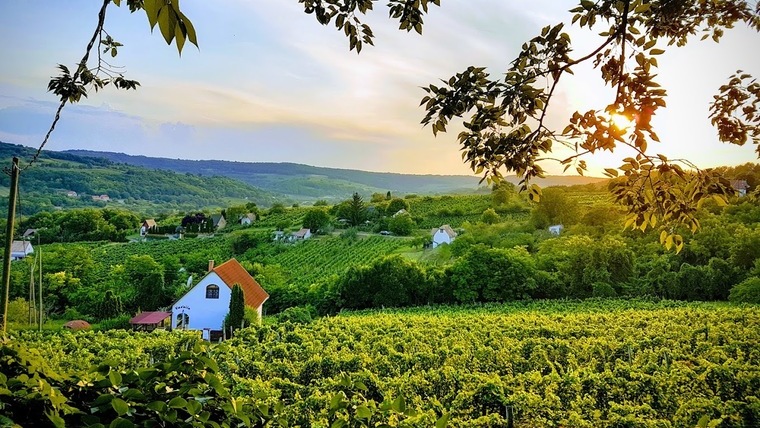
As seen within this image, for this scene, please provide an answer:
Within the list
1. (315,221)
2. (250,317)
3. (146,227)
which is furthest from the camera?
(146,227)

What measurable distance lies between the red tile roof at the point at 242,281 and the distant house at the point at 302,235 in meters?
30.1

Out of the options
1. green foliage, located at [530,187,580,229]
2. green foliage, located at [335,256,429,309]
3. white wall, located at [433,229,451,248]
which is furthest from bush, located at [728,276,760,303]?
green foliage, located at [530,187,580,229]

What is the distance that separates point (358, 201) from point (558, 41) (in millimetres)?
66083

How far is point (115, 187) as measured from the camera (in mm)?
95562

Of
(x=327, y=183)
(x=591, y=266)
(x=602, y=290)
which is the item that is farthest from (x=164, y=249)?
(x=327, y=183)

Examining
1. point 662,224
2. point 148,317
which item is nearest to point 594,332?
point 662,224

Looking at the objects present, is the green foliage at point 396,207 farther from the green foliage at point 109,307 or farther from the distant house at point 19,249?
the distant house at point 19,249

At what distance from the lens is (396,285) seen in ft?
106

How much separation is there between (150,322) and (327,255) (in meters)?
23.1

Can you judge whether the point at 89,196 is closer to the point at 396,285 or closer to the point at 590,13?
the point at 396,285

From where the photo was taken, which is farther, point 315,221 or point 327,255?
point 315,221

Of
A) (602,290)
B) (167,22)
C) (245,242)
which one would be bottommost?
(245,242)

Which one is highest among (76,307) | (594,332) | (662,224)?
(662,224)

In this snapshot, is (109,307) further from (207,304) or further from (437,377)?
(437,377)
